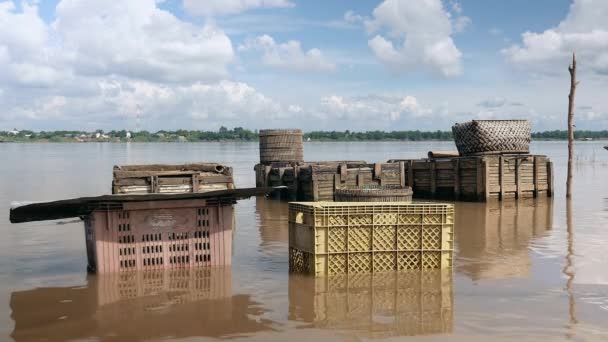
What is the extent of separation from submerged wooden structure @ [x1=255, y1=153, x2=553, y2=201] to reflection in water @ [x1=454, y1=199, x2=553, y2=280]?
2.23 feet

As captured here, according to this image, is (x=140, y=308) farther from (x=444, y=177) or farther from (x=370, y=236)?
(x=444, y=177)

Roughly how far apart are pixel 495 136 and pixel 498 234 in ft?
27.1

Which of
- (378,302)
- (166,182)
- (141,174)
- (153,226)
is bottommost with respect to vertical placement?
(378,302)

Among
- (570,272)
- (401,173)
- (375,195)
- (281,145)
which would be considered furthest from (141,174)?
(281,145)

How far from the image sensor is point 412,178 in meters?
24.6

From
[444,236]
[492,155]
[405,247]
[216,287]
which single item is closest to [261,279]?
[216,287]

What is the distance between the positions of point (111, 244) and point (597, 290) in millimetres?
7244

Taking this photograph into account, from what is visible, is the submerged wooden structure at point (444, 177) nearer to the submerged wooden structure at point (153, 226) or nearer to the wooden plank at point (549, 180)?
the wooden plank at point (549, 180)

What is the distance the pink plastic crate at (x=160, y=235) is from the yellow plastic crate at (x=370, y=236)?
126cm

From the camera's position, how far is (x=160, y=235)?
10070 millimetres

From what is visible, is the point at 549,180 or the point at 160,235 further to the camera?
the point at 549,180

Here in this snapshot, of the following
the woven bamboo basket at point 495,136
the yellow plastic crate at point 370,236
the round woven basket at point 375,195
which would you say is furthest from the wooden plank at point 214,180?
the woven bamboo basket at point 495,136

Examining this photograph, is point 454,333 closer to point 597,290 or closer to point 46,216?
point 597,290

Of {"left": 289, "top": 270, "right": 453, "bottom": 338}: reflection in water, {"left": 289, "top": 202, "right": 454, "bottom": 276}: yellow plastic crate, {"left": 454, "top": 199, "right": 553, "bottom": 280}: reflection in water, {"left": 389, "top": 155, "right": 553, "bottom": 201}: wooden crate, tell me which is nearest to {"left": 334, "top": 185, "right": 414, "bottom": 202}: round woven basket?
{"left": 454, "top": 199, "right": 553, "bottom": 280}: reflection in water
